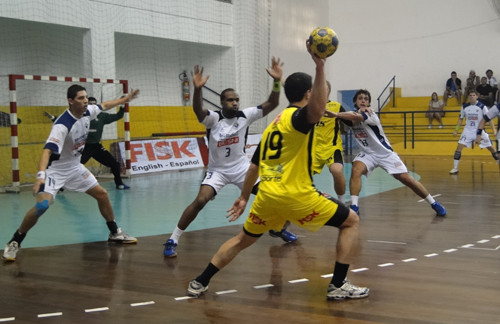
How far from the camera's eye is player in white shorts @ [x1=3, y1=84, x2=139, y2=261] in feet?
22.4

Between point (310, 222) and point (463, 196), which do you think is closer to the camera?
point (310, 222)

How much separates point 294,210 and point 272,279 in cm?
118

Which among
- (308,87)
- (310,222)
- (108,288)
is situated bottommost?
(108,288)

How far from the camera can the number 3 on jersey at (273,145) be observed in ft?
16.0

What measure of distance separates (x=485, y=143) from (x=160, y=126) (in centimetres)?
1014

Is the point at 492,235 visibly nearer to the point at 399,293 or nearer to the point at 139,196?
the point at 399,293

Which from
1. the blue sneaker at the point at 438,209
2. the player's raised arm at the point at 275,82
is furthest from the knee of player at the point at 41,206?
the blue sneaker at the point at 438,209

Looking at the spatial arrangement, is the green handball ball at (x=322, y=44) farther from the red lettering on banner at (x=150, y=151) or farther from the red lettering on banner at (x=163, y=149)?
the red lettering on banner at (x=163, y=149)

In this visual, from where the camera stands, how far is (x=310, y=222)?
16.2 ft

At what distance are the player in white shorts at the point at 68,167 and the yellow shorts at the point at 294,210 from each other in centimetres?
276

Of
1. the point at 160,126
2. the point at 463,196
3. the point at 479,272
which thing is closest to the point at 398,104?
the point at 160,126

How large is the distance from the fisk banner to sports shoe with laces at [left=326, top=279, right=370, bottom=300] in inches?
482

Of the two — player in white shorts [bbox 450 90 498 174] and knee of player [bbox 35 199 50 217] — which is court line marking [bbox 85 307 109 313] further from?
player in white shorts [bbox 450 90 498 174]

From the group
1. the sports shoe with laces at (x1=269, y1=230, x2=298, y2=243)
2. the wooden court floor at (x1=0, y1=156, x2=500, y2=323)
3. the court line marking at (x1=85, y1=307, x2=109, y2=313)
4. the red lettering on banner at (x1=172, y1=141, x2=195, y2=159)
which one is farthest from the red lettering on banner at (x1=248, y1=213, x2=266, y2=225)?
the red lettering on banner at (x1=172, y1=141, x2=195, y2=159)
